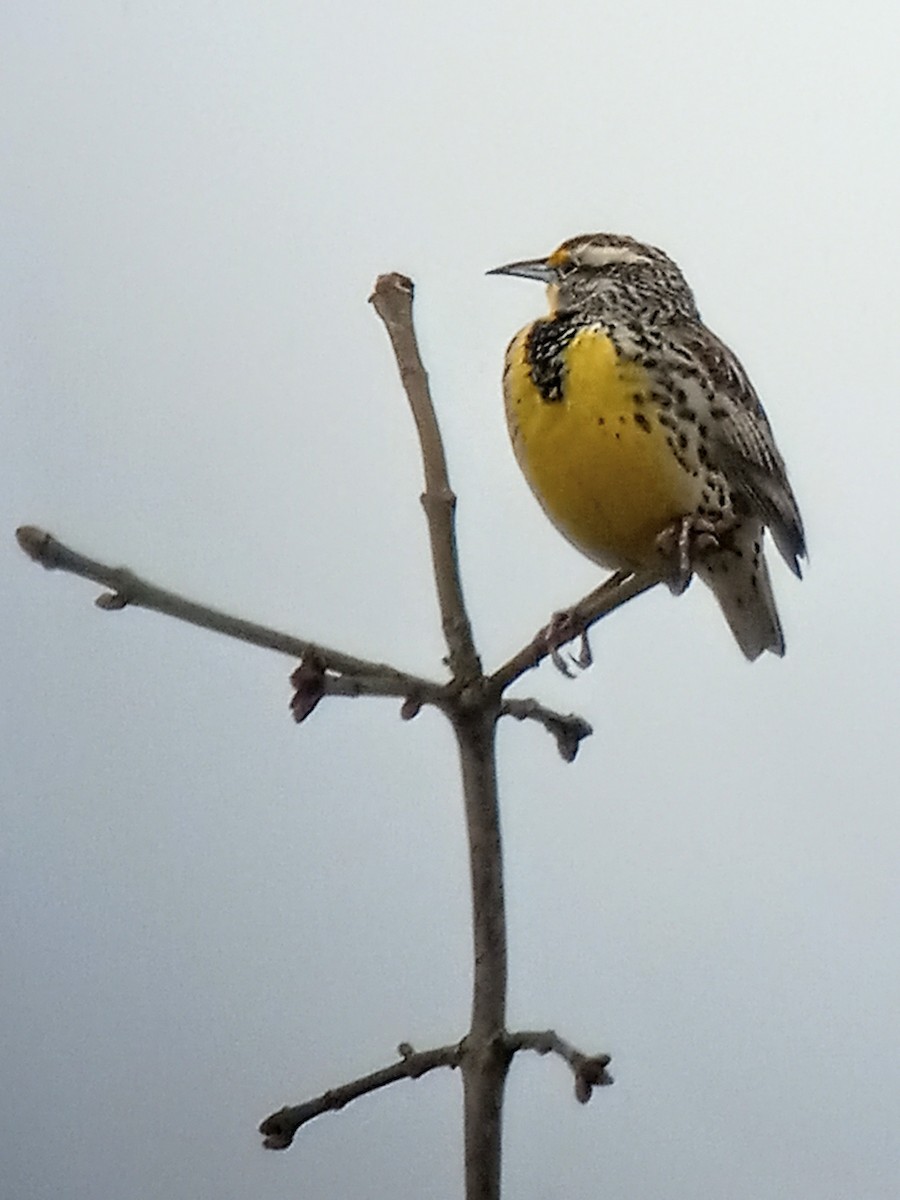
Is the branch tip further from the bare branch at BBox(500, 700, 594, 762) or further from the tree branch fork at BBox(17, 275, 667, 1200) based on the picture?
the bare branch at BBox(500, 700, 594, 762)

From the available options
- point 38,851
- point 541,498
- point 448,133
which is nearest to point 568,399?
point 541,498

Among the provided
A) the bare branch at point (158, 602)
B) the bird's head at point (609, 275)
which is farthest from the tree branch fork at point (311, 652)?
the bird's head at point (609, 275)

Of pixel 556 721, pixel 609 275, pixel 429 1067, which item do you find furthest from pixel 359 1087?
pixel 609 275

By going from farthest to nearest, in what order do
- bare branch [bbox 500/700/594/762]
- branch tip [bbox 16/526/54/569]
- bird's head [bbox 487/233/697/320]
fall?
1. bird's head [bbox 487/233/697/320]
2. bare branch [bbox 500/700/594/762]
3. branch tip [bbox 16/526/54/569]

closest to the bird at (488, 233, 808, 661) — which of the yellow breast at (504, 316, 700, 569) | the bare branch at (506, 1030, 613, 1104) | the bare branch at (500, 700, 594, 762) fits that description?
the yellow breast at (504, 316, 700, 569)

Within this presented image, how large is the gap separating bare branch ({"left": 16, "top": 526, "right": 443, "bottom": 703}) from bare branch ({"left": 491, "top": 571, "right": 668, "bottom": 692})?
5 cm

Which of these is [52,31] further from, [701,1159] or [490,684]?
[701,1159]

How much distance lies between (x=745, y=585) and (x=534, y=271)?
21 centimetres

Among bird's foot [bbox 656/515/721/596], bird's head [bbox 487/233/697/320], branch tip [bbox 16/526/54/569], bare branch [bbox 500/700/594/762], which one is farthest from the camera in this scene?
bird's head [bbox 487/233/697/320]

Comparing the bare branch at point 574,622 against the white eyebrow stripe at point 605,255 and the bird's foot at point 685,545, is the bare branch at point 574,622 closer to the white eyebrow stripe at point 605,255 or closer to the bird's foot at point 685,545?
the bird's foot at point 685,545

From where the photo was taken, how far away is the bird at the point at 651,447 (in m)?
0.67

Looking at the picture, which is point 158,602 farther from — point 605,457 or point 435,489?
point 605,457

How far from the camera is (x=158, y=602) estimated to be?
0.43 metres

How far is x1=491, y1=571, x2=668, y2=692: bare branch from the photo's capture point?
19.2 inches
